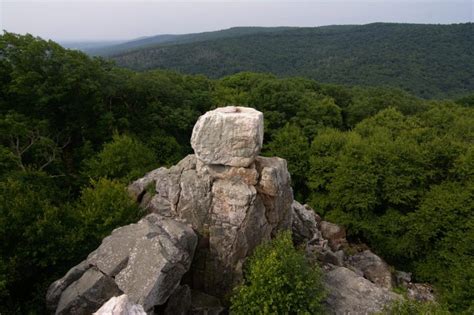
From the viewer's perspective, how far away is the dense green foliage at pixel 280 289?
42.9 ft

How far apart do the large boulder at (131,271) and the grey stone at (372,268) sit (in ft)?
41.5

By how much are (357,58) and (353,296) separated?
502 feet

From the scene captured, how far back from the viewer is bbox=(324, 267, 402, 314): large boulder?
587 inches

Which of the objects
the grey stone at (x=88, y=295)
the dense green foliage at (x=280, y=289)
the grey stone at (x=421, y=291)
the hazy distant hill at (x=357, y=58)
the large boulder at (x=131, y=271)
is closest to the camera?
the large boulder at (x=131, y=271)

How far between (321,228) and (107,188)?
49.5 ft

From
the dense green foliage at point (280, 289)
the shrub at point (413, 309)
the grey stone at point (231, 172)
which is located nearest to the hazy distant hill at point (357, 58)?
the grey stone at point (231, 172)

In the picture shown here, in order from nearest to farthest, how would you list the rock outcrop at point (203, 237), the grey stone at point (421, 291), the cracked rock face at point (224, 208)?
the rock outcrop at point (203, 237)
the cracked rock face at point (224, 208)
the grey stone at point (421, 291)

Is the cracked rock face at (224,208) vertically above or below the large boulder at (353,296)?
above

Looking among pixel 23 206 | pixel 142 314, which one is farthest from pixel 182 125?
pixel 142 314

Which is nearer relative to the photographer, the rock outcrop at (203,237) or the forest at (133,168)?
the rock outcrop at (203,237)

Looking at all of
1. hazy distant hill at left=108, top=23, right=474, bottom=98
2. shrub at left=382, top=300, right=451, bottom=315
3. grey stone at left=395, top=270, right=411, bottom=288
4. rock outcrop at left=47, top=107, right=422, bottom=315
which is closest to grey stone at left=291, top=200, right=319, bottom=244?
rock outcrop at left=47, top=107, right=422, bottom=315

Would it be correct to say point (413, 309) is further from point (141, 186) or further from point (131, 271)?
point (141, 186)

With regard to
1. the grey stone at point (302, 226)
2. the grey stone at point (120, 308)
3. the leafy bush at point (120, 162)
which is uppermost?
the grey stone at point (120, 308)

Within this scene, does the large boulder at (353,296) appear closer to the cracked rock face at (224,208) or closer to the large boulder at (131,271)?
the cracked rock face at (224,208)
